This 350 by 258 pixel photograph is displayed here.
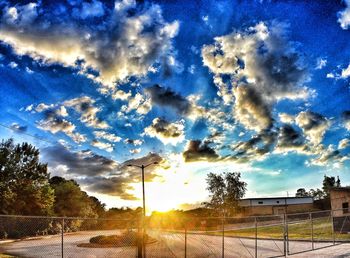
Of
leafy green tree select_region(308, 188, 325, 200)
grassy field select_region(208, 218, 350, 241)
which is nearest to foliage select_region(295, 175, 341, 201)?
leafy green tree select_region(308, 188, 325, 200)

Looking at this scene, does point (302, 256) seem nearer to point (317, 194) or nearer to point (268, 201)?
point (268, 201)

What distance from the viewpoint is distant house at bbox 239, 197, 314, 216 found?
82.6 metres

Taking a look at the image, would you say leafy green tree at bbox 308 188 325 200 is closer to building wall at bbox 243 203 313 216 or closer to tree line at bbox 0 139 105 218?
building wall at bbox 243 203 313 216

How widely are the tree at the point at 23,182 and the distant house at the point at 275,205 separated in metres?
49.9

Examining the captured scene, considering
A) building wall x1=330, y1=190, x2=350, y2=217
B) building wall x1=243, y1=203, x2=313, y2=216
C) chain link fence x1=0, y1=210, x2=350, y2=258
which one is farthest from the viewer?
building wall x1=243, y1=203, x2=313, y2=216

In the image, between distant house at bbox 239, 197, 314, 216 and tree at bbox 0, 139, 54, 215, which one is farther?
distant house at bbox 239, 197, 314, 216

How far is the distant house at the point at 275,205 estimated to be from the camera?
8256cm

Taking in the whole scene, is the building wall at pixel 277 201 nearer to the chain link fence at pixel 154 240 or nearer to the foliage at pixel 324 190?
the foliage at pixel 324 190

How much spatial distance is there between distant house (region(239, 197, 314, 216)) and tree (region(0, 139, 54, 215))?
164 feet

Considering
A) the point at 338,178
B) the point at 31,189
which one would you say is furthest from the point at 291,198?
the point at 31,189

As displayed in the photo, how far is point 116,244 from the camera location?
85.5 ft

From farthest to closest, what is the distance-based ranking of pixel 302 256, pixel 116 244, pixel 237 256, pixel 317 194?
pixel 317 194 → pixel 116 244 → pixel 237 256 → pixel 302 256

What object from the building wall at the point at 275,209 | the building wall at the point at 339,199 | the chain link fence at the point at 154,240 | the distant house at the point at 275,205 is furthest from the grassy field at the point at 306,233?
the distant house at the point at 275,205

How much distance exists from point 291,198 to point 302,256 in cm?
7275
